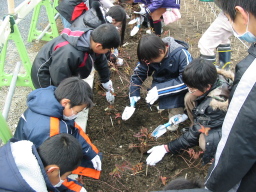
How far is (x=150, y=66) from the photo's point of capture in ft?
10.5

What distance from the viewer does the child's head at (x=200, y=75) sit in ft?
7.80

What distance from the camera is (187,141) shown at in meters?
2.60

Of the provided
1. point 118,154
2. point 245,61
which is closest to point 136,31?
point 118,154

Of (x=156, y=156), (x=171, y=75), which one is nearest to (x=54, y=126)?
(x=156, y=156)

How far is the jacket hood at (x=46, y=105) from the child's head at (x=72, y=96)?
0.06 metres

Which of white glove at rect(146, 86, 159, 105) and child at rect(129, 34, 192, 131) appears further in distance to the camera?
white glove at rect(146, 86, 159, 105)

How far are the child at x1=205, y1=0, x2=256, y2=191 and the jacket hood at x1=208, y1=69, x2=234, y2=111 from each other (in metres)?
0.95

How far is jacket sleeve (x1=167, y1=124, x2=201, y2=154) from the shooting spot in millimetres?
2525

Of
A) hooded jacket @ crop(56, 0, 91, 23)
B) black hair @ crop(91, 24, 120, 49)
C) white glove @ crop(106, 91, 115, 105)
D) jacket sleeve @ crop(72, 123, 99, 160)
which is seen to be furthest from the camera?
hooded jacket @ crop(56, 0, 91, 23)

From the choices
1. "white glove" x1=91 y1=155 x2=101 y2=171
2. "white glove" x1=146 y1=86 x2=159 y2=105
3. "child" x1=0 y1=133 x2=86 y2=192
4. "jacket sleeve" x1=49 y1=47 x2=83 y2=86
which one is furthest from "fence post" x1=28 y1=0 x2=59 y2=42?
"child" x1=0 y1=133 x2=86 y2=192

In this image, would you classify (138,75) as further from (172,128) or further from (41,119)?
(41,119)

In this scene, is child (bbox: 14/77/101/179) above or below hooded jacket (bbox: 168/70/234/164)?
above

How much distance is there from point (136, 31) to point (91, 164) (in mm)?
3473

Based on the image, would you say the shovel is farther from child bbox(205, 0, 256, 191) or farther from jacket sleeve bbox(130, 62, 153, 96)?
child bbox(205, 0, 256, 191)
